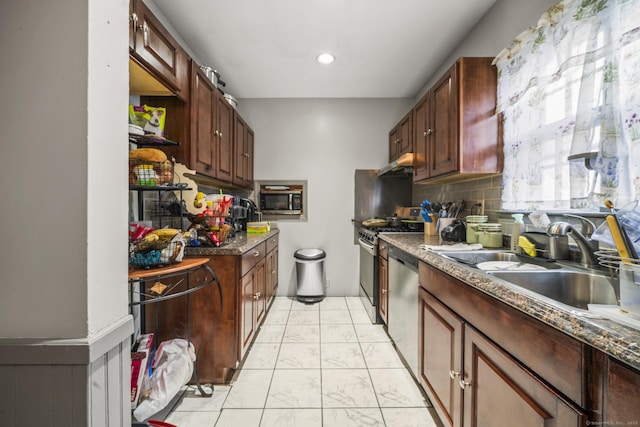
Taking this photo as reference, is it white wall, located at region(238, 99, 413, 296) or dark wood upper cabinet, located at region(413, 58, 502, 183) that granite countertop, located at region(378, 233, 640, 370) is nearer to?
dark wood upper cabinet, located at region(413, 58, 502, 183)

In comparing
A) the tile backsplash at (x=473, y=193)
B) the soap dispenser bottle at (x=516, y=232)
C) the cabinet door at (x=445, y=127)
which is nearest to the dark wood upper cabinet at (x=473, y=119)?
the cabinet door at (x=445, y=127)

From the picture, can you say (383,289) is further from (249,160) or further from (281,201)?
(249,160)

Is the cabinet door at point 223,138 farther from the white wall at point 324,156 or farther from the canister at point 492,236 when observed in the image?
the canister at point 492,236

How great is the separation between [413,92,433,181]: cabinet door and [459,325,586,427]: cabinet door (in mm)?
1624

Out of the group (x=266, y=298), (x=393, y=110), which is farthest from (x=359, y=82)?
(x=266, y=298)

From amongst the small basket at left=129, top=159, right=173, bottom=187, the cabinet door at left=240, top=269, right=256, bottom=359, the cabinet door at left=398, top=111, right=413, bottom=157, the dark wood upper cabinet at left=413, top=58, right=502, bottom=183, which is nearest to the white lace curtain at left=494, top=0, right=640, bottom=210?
the dark wood upper cabinet at left=413, top=58, right=502, bottom=183

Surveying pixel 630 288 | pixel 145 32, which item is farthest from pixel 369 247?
pixel 145 32

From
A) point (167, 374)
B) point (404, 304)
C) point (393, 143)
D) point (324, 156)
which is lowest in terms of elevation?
point (167, 374)

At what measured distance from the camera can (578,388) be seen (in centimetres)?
62

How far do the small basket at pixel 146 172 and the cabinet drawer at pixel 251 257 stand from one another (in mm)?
694

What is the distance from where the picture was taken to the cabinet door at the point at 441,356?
1160 mm

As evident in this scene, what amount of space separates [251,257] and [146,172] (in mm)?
935

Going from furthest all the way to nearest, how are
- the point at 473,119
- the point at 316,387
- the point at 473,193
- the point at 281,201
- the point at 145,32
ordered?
the point at 281,201, the point at 473,193, the point at 473,119, the point at 316,387, the point at 145,32

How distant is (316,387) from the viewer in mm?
1747
